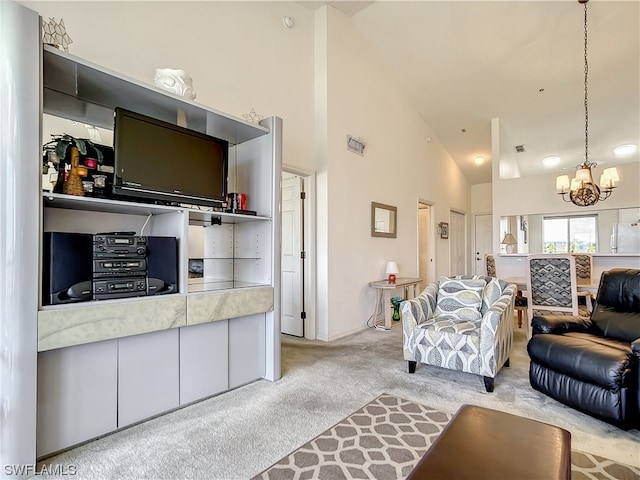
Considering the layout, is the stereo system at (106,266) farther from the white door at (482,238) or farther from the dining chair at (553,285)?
the white door at (482,238)

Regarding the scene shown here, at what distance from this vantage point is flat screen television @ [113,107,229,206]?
216 centimetres

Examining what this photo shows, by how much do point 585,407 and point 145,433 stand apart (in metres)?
2.81

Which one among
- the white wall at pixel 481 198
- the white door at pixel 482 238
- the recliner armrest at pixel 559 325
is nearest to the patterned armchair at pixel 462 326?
the recliner armrest at pixel 559 325

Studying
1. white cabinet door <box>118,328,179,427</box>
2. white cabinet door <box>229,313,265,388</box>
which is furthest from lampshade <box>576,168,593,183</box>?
white cabinet door <box>118,328,179,427</box>

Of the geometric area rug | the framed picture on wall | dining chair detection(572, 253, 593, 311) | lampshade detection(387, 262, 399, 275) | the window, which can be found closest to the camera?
the geometric area rug

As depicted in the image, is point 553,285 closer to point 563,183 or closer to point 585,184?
point 585,184

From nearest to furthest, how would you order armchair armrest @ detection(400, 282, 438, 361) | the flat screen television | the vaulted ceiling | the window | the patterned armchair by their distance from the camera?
the flat screen television
the patterned armchair
armchair armrest @ detection(400, 282, 438, 361)
the vaulted ceiling
the window

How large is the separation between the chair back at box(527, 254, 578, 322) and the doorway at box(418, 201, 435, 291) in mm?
3304

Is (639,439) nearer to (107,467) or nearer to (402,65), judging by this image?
(107,467)

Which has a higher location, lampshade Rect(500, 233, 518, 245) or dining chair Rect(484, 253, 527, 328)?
lampshade Rect(500, 233, 518, 245)

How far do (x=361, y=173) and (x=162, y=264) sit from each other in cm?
333

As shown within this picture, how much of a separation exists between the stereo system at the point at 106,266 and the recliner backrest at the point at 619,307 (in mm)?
3319

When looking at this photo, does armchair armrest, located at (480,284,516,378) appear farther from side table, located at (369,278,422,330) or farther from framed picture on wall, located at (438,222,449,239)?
framed picture on wall, located at (438,222,449,239)

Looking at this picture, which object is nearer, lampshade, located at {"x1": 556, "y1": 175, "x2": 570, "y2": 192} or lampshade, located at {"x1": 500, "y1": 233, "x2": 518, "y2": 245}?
lampshade, located at {"x1": 556, "y1": 175, "x2": 570, "y2": 192}
